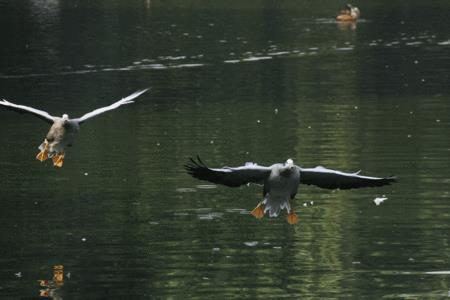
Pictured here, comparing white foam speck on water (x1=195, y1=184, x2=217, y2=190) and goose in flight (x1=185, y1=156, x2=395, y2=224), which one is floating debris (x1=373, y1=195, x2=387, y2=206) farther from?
goose in flight (x1=185, y1=156, x2=395, y2=224)

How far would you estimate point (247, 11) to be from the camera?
95.2 metres

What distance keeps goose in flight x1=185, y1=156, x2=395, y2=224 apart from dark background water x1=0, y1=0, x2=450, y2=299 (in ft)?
4.17

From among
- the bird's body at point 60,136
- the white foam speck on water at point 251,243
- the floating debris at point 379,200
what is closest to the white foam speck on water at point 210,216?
the white foam speck on water at point 251,243

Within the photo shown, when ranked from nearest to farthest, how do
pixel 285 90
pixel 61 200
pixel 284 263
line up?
pixel 284 263 < pixel 61 200 < pixel 285 90

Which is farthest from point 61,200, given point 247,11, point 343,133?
point 247,11

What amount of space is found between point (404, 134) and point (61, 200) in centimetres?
1225

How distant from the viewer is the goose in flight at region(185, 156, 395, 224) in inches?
875

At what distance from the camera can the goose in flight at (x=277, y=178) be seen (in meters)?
22.2

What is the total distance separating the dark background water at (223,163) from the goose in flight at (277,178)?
50.0 inches

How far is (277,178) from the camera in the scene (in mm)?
22219

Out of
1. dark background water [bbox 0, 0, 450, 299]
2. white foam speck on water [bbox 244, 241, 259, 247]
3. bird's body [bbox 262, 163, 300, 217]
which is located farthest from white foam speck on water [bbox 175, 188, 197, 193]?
bird's body [bbox 262, 163, 300, 217]

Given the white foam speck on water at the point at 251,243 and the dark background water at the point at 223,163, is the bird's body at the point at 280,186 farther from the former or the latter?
the white foam speck on water at the point at 251,243

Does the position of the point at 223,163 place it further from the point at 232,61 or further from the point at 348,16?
the point at 348,16

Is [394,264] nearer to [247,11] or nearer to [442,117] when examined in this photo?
[442,117]
